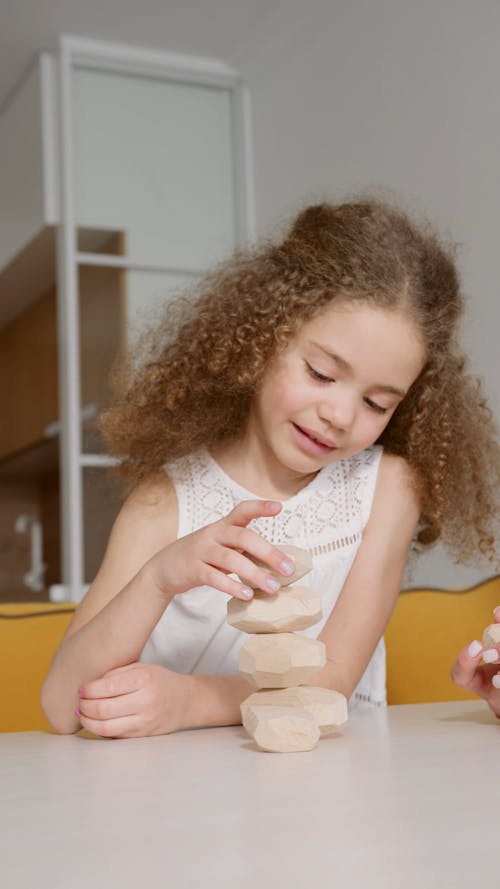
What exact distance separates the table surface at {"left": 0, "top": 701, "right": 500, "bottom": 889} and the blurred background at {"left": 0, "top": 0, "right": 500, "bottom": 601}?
243 centimetres

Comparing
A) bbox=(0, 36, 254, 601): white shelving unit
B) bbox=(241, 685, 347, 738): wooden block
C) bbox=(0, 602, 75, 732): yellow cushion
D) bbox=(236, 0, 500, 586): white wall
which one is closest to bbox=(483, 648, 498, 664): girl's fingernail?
bbox=(241, 685, 347, 738): wooden block

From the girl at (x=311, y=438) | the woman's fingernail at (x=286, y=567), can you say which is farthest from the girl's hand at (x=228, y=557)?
the girl at (x=311, y=438)

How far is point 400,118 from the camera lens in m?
3.36

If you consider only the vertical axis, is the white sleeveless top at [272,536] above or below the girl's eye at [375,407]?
below

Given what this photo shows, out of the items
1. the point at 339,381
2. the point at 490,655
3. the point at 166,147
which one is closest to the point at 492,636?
the point at 490,655

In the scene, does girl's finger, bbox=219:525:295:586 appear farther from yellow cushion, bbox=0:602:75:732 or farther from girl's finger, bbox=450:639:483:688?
yellow cushion, bbox=0:602:75:732

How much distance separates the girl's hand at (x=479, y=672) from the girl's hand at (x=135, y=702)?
0.23m

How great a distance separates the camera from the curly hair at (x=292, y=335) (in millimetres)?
1243

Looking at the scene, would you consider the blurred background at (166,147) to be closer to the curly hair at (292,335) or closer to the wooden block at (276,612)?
the curly hair at (292,335)

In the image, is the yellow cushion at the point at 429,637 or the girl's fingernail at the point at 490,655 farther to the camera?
the yellow cushion at the point at 429,637

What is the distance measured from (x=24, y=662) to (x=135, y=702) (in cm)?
63

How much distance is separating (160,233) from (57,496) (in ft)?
4.57

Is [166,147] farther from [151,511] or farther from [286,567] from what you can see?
[286,567]

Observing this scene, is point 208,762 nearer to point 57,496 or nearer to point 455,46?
point 455,46
